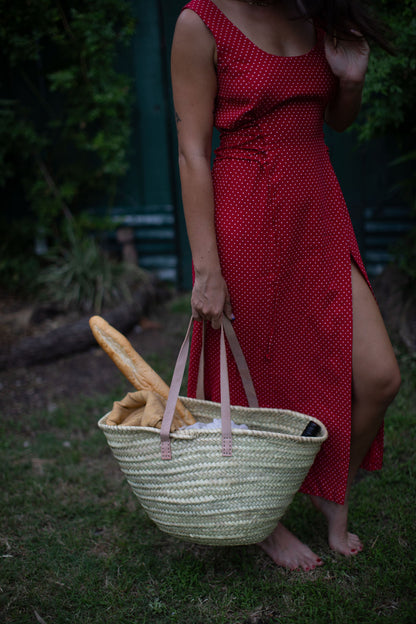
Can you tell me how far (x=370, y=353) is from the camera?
1.72 meters

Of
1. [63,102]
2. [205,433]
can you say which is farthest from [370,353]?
[63,102]

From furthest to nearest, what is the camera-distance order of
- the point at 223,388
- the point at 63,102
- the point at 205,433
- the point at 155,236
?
the point at 155,236 → the point at 63,102 → the point at 223,388 → the point at 205,433

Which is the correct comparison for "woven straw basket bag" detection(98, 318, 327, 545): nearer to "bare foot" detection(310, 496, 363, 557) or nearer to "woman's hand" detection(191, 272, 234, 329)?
"woman's hand" detection(191, 272, 234, 329)

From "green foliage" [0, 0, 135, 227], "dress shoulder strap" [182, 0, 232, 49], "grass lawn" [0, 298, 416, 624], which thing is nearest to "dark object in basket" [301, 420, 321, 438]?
"grass lawn" [0, 298, 416, 624]

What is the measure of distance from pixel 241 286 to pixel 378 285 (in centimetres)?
238

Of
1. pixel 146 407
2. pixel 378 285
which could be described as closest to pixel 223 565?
pixel 146 407

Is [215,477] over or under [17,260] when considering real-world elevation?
over

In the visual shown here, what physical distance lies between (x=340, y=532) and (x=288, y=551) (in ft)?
0.65

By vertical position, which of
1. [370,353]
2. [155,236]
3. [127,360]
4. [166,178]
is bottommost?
[155,236]

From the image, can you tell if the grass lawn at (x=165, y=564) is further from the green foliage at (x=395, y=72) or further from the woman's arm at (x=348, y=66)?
the green foliage at (x=395, y=72)

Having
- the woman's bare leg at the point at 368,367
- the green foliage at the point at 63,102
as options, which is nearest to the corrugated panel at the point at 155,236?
the green foliage at the point at 63,102

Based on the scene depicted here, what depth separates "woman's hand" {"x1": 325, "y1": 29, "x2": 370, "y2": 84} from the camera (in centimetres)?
164

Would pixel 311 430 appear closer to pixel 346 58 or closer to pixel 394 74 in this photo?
pixel 346 58

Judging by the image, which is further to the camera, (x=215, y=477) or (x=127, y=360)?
(x=127, y=360)
